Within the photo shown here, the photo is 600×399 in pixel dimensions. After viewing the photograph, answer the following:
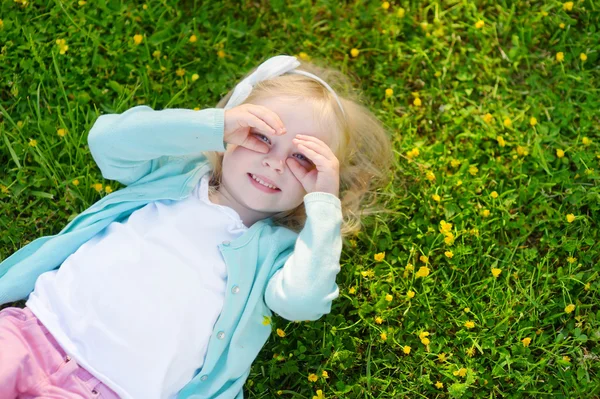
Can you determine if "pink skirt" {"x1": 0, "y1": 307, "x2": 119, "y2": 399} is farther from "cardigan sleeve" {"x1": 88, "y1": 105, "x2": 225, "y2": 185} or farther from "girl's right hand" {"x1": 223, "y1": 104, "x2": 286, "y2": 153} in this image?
"girl's right hand" {"x1": 223, "y1": 104, "x2": 286, "y2": 153}

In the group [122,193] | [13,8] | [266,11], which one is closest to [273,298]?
[122,193]

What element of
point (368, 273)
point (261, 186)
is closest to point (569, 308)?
point (368, 273)

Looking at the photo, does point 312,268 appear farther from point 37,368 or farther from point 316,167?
point 37,368

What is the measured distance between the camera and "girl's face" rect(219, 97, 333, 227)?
2727mm

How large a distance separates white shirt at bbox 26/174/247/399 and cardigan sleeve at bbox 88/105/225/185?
24 centimetres

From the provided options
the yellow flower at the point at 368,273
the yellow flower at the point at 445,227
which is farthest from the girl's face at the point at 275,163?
the yellow flower at the point at 445,227

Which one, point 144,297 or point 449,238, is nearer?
point 144,297

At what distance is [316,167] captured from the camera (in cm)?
275

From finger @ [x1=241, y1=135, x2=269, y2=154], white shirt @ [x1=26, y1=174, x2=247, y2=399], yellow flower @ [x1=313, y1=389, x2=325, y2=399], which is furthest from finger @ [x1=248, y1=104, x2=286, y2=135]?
yellow flower @ [x1=313, y1=389, x2=325, y2=399]

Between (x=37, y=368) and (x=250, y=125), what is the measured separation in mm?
A: 1140

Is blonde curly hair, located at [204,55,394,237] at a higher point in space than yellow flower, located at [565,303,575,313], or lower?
higher

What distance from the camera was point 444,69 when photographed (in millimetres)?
3564

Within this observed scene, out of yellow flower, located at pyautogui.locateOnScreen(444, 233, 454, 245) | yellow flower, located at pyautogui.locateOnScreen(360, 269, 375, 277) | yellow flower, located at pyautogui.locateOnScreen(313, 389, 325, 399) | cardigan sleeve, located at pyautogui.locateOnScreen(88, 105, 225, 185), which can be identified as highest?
cardigan sleeve, located at pyautogui.locateOnScreen(88, 105, 225, 185)

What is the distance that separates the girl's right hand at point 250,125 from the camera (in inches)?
104
